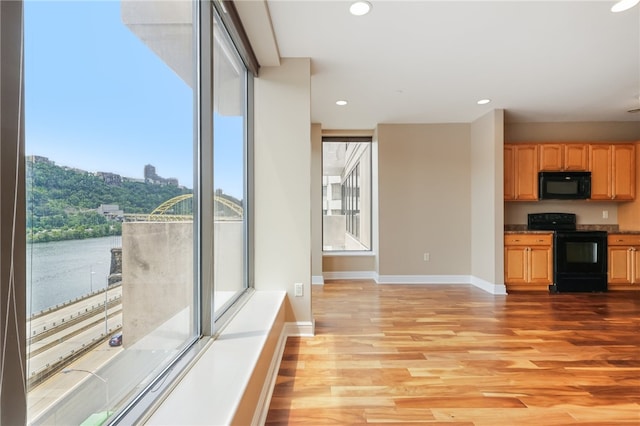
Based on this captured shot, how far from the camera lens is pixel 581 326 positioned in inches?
128

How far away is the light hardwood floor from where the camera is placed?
6.07 feet

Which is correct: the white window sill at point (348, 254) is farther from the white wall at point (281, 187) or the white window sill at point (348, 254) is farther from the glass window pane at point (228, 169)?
the glass window pane at point (228, 169)

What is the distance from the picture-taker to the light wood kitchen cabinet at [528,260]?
4684mm

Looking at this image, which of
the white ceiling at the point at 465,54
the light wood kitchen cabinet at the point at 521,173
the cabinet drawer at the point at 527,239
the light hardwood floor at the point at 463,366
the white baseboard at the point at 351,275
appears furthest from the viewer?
the white baseboard at the point at 351,275

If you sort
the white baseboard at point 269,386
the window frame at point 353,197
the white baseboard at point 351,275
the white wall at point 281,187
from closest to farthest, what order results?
the white baseboard at point 269,386 → the white wall at point 281,187 → the white baseboard at point 351,275 → the window frame at point 353,197

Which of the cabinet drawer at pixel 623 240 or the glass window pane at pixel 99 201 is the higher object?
the glass window pane at pixel 99 201

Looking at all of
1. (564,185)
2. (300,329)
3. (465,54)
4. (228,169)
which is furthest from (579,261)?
(228,169)

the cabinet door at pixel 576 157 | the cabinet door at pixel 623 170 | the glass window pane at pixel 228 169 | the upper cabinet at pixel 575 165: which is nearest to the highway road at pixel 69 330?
the glass window pane at pixel 228 169

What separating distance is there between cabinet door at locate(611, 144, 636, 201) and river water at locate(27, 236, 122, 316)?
666 centimetres

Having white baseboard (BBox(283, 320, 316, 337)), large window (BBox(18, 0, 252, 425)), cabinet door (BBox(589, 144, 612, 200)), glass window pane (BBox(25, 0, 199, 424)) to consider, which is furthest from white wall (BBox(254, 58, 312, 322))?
cabinet door (BBox(589, 144, 612, 200))

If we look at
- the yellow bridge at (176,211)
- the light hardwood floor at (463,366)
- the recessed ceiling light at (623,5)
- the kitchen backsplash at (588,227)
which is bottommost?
the light hardwood floor at (463,366)

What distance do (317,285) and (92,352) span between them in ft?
13.8

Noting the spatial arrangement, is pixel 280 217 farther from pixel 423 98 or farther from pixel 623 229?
pixel 623 229

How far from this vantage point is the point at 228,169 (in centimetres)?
236
